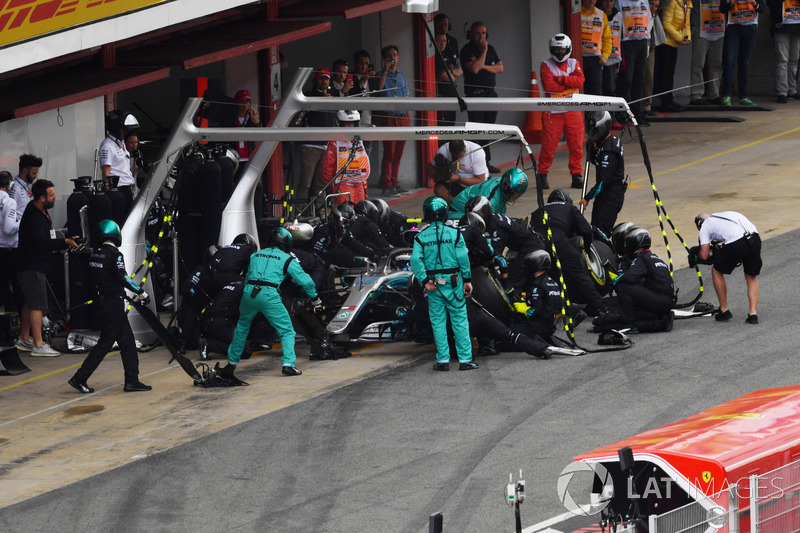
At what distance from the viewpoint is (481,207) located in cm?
1567

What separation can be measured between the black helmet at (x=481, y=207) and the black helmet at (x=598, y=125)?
7.87 ft

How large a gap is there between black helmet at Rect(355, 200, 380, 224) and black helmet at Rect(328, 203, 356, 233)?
18 centimetres

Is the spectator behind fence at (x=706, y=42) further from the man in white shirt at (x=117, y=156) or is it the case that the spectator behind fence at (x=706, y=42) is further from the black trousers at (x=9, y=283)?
the black trousers at (x=9, y=283)

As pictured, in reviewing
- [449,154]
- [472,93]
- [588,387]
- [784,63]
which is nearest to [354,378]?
[588,387]

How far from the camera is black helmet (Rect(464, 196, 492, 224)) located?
1564 centimetres

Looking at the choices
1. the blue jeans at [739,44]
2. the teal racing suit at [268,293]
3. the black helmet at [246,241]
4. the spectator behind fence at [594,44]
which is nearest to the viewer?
the teal racing suit at [268,293]

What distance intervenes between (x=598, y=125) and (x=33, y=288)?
23.8 ft

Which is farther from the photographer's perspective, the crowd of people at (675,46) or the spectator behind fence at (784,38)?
the spectator behind fence at (784,38)

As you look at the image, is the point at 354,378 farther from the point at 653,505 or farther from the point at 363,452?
the point at 653,505

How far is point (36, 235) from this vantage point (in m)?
15.4

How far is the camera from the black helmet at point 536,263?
1473cm

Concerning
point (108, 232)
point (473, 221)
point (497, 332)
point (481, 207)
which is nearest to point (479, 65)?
point (481, 207)

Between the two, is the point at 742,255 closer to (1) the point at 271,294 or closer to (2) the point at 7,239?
(1) the point at 271,294

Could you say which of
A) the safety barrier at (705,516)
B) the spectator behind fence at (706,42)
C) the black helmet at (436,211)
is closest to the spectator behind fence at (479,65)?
the spectator behind fence at (706,42)
